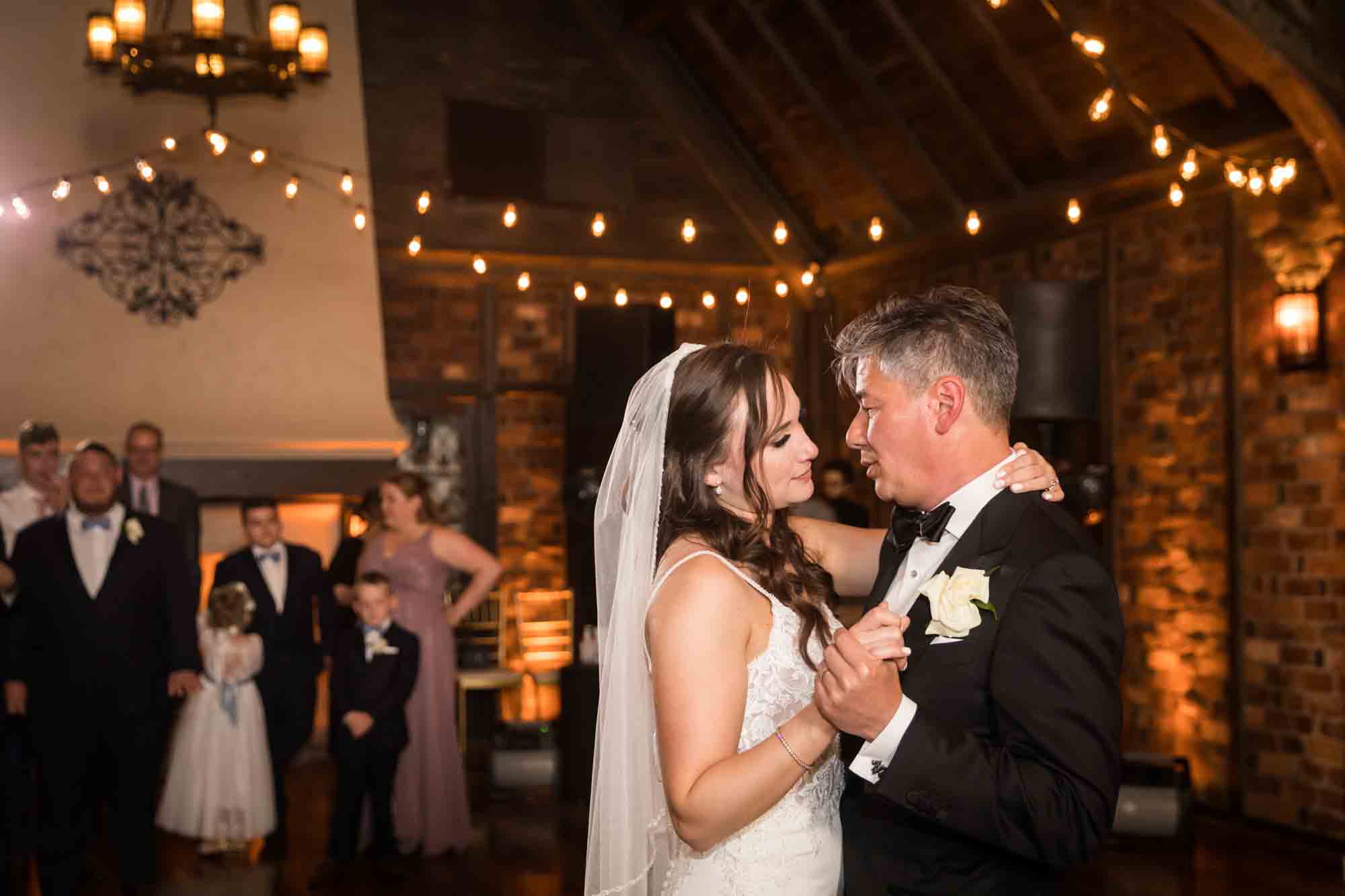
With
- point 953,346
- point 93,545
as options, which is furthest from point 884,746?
point 93,545

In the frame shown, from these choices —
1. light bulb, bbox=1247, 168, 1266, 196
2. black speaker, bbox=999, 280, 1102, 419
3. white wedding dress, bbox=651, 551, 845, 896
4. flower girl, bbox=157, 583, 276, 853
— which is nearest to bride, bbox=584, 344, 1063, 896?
white wedding dress, bbox=651, 551, 845, 896

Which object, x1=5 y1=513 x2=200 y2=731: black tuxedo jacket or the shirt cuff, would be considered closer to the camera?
the shirt cuff

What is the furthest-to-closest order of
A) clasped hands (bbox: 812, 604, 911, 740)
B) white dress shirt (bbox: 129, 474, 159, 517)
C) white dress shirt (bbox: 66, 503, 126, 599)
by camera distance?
1. white dress shirt (bbox: 129, 474, 159, 517)
2. white dress shirt (bbox: 66, 503, 126, 599)
3. clasped hands (bbox: 812, 604, 911, 740)

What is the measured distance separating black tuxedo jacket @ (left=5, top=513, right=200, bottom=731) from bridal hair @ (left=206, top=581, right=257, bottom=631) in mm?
482

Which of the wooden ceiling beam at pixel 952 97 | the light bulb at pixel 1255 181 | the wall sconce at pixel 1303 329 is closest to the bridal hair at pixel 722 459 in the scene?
the wall sconce at pixel 1303 329

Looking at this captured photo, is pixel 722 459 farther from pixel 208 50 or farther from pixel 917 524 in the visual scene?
pixel 208 50

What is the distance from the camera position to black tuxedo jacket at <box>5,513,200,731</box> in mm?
4652

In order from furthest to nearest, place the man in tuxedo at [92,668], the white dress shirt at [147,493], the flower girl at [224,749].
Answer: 1. the white dress shirt at [147,493]
2. the flower girl at [224,749]
3. the man in tuxedo at [92,668]

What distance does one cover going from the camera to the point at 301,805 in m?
6.62

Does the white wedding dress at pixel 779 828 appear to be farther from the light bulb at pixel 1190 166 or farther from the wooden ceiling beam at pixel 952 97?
the wooden ceiling beam at pixel 952 97

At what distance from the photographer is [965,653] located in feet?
5.76

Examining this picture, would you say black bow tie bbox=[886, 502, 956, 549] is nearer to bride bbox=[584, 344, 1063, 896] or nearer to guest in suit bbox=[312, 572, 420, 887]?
bride bbox=[584, 344, 1063, 896]

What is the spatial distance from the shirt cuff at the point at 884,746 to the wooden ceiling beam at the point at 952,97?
20.3ft

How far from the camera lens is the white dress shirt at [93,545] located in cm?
471
